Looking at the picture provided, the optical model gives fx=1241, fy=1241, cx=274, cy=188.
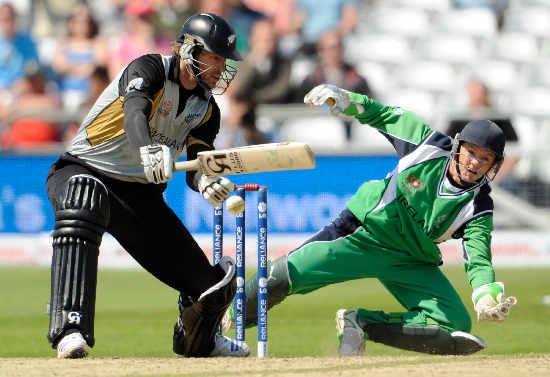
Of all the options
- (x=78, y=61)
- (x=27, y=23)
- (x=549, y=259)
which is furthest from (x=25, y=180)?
(x=549, y=259)

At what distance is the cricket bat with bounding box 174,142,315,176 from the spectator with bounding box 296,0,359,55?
1158 centimetres

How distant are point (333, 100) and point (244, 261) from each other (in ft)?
3.61

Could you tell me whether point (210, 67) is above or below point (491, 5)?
below

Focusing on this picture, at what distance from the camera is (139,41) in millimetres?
15820

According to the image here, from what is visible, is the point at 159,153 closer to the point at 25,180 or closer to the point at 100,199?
the point at 100,199

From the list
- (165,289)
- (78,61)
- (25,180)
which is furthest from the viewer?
(78,61)

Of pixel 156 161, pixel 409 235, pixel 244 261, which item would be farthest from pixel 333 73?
pixel 156 161

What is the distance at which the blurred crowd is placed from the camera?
14.9 m

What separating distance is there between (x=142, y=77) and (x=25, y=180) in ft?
26.0

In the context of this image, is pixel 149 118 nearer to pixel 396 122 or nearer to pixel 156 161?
pixel 156 161

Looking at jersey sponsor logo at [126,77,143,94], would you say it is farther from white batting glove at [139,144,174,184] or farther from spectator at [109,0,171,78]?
spectator at [109,0,171,78]

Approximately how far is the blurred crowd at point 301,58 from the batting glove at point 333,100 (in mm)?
7067

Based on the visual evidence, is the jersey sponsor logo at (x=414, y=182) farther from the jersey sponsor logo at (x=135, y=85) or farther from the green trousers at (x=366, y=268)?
the jersey sponsor logo at (x=135, y=85)

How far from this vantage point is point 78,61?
16062mm
